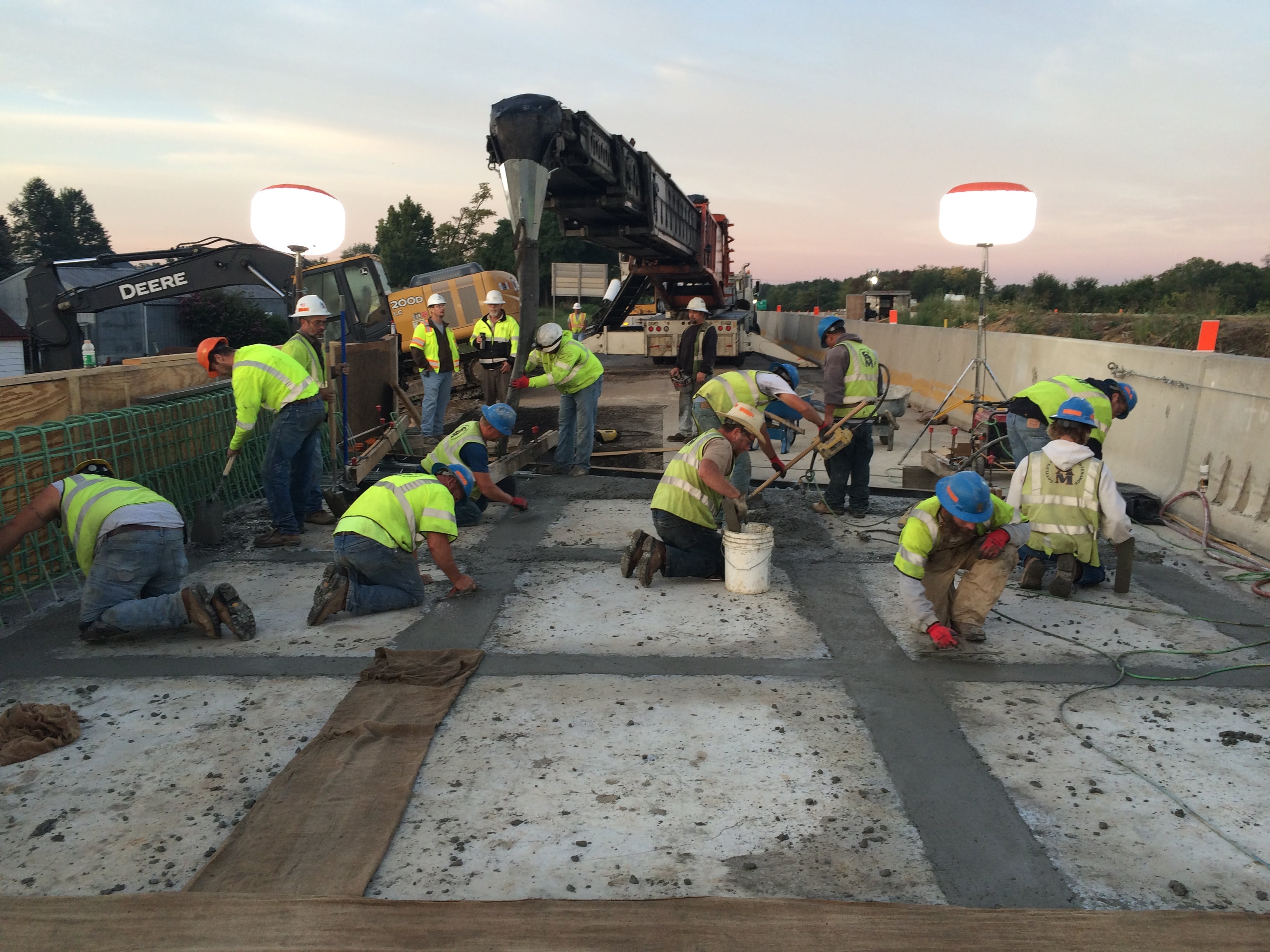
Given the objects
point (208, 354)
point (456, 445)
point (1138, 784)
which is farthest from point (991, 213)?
point (208, 354)

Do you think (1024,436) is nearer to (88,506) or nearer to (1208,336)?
(1208,336)

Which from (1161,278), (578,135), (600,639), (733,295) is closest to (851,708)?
(600,639)

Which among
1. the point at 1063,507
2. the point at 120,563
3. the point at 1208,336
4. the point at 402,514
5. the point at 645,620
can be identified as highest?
the point at 1208,336

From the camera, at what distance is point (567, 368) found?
873 centimetres

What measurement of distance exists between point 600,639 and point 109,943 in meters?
2.76

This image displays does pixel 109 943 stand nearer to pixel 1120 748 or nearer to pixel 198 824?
pixel 198 824

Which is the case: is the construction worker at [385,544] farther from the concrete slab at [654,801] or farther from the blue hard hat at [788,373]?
the blue hard hat at [788,373]

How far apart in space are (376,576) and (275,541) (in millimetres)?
1957

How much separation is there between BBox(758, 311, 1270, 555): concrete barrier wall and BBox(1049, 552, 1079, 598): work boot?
1.90 meters

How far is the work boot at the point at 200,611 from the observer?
4.83 metres

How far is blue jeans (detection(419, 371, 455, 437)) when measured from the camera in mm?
10000

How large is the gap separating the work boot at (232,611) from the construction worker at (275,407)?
1953 mm

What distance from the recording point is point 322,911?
8.85 ft

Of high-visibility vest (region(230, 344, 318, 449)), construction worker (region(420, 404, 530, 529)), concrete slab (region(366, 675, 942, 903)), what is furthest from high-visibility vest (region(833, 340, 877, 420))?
high-visibility vest (region(230, 344, 318, 449))
